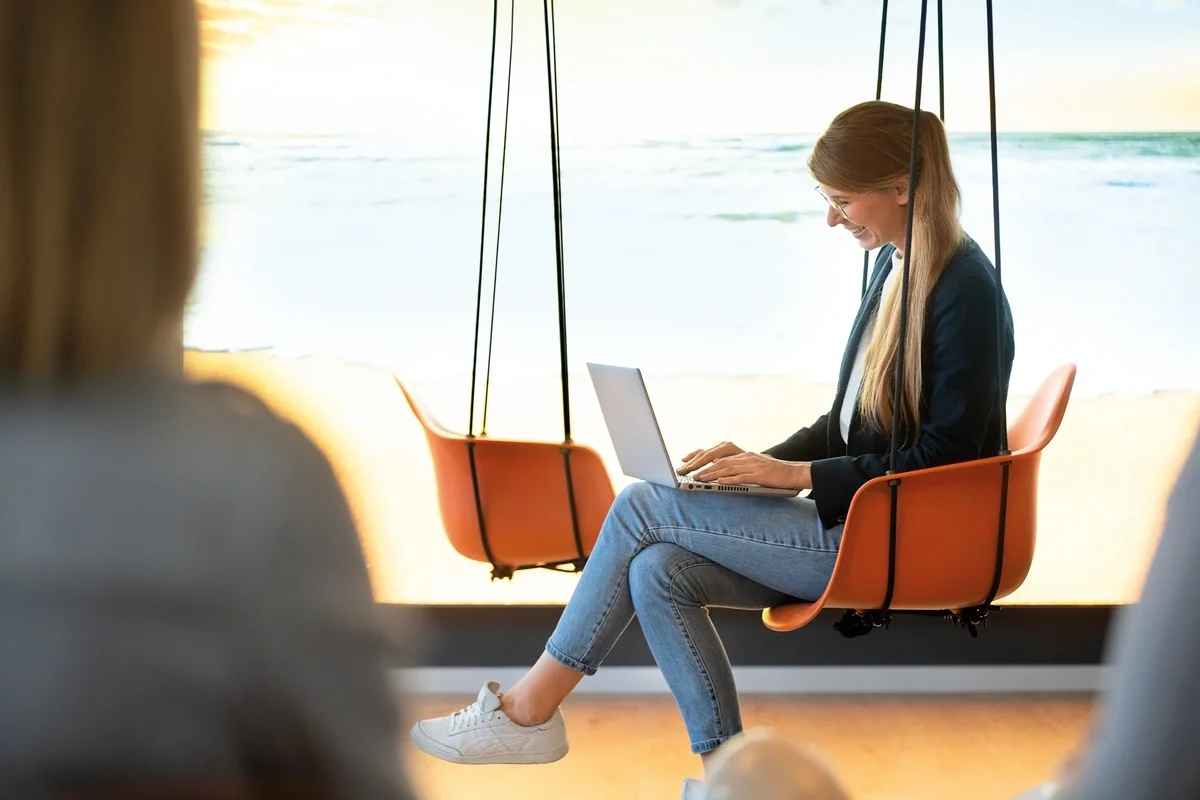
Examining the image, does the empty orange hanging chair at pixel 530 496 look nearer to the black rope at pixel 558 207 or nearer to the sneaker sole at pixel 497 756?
the black rope at pixel 558 207


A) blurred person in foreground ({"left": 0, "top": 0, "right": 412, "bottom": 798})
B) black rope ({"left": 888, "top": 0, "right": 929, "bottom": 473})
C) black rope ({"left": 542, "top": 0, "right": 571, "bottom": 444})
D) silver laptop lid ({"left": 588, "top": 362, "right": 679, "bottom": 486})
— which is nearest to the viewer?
blurred person in foreground ({"left": 0, "top": 0, "right": 412, "bottom": 798})

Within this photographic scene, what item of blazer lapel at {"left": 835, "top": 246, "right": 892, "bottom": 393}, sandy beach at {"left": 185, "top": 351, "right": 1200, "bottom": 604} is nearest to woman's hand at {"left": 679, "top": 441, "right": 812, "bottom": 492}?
blazer lapel at {"left": 835, "top": 246, "right": 892, "bottom": 393}

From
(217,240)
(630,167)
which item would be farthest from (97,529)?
(630,167)

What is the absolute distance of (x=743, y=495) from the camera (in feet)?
7.27

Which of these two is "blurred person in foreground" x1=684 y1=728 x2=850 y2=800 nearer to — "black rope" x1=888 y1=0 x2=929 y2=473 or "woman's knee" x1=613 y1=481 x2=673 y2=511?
→ "black rope" x1=888 y1=0 x2=929 y2=473

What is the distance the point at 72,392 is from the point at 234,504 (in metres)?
0.10

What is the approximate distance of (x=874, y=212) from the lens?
224 centimetres

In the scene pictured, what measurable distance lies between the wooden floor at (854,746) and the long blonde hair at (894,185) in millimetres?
832

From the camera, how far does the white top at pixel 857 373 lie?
2.33m

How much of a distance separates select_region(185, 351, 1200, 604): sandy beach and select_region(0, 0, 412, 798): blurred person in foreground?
2707 millimetres

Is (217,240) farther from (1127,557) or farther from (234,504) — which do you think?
(1127,557)

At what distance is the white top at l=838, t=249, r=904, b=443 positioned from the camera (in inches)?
91.8

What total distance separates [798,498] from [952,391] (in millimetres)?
363

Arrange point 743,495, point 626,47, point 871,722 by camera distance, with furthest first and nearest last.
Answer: point 626,47, point 871,722, point 743,495
